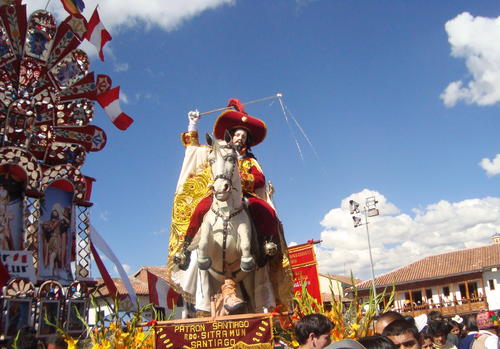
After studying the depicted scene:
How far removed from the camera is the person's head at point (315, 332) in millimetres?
3336

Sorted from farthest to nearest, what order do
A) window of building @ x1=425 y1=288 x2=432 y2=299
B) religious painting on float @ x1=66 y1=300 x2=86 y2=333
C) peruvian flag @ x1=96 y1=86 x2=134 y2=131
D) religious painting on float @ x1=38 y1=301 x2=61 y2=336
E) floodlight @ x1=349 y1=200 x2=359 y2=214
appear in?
1. window of building @ x1=425 y1=288 x2=432 y2=299
2. floodlight @ x1=349 y1=200 x2=359 y2=214
3. peruvian flag @ x1=96 y1=86 x2=134 y2=131
4. religious painting on float @ x1=66 y1=300 x2=86 y2=333
5. religious painting on float @ x1=38 y1=301 x2=61 y2=336

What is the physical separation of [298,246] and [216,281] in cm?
873

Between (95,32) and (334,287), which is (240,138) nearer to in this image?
(95,32)

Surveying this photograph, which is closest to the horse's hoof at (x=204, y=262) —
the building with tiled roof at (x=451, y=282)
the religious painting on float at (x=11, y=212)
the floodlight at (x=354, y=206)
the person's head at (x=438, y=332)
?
the person's head at (x=438, y=332)

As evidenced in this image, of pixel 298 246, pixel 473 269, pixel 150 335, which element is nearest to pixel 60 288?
pixel 298 246

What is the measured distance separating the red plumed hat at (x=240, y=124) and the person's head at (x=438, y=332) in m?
4.13

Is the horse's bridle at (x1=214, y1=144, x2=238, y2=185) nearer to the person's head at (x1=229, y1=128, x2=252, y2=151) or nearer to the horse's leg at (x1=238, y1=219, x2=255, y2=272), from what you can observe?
the horse's leg at (x1=238, y1=219, x2=255, y2=272)

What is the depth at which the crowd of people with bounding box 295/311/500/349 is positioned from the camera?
2.52 m

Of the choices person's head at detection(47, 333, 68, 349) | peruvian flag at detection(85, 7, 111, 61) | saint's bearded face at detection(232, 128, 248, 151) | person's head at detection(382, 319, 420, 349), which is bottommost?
person's head at detection(382, 319, 420, 349)

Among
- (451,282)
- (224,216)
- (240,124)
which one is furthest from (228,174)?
(451,282)

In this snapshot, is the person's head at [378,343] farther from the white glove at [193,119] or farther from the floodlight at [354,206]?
the floodlight at [354,206]

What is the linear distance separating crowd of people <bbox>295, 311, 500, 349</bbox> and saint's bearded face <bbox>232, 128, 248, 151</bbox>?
382 cm

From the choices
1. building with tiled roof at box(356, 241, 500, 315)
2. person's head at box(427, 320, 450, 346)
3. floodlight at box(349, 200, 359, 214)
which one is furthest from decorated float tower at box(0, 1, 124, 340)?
building with tiled roof at box(356, 241, 500, 315)

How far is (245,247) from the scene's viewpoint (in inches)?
237
